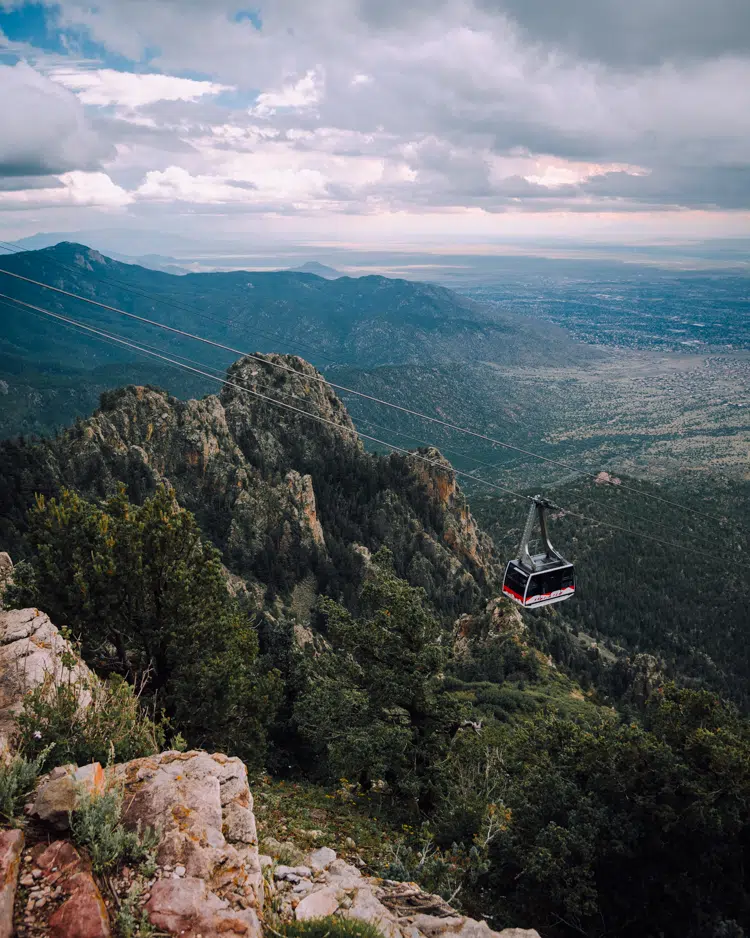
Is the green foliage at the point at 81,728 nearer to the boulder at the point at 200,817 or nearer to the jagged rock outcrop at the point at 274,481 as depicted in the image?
the boulder at the point at 200,817

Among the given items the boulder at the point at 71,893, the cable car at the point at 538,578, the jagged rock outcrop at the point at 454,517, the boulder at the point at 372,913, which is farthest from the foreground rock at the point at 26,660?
the jagged rock outcrop at the point at 454,517

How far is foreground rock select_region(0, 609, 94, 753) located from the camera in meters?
11.3

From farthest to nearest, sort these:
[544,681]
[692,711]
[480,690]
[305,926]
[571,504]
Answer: [571,504], [544,681], [480,690], [692,711], [305,926]

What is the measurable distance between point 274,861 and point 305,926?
75.7 inches

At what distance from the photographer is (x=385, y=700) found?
21.1 meters

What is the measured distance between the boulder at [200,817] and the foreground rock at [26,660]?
2323 millimetres

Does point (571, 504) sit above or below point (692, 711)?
below

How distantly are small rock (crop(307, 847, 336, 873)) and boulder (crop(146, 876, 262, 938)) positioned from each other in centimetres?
330

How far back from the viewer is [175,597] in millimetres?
17234

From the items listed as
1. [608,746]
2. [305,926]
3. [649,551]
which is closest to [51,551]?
[305,926]

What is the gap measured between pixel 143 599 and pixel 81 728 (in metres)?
7.44

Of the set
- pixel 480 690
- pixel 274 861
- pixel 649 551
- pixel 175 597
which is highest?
pixel 175 597

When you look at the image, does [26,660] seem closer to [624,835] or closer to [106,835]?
[106,835]

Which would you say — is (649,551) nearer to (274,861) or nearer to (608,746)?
(608,746)
